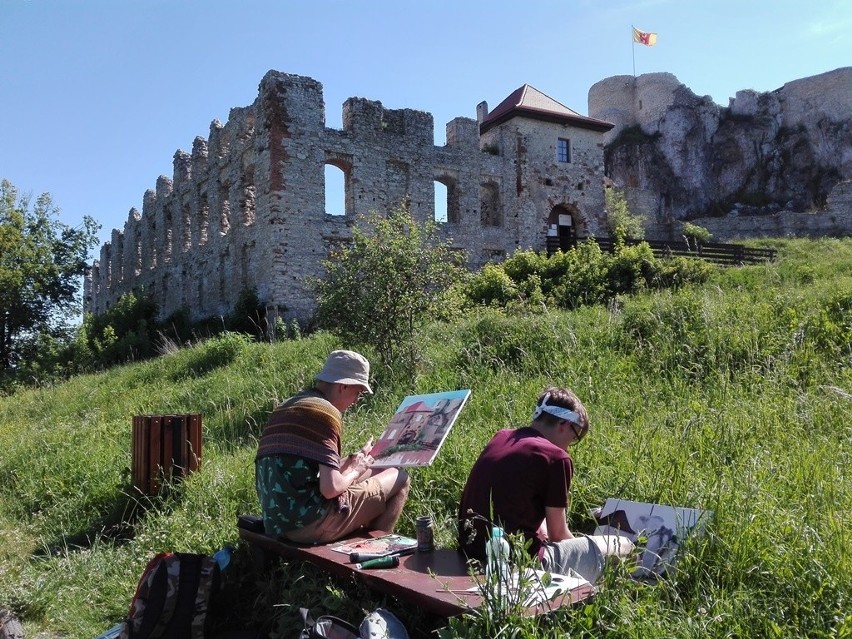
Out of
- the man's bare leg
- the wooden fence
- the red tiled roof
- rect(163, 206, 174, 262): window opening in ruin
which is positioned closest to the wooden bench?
the man's bare leg

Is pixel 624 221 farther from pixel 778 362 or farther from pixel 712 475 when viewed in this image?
pixel 712 475

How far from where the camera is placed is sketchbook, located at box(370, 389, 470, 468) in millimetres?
4191

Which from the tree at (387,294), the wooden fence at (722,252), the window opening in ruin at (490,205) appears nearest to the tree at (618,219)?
the wooden fence at (722,252)

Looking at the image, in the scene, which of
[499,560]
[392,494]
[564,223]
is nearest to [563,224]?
[564,223]

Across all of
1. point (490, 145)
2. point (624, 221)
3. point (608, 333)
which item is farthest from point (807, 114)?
point (608, 333)

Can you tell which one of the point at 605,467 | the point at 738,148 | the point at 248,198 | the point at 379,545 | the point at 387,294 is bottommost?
the point at 379,545

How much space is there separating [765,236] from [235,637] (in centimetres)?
3405

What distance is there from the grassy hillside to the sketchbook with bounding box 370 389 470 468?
642 millimetres

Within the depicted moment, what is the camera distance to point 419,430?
443 centimetres

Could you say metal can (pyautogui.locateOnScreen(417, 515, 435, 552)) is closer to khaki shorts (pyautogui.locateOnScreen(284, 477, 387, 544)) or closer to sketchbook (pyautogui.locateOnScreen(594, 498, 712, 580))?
khaki shorts (pyautogui.locateOnScreen(284, 477, 387, 544))

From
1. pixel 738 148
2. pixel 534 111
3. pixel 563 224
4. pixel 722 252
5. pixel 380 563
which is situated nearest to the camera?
pixel 380 563

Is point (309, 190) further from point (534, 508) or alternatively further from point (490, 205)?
point (534, 508)

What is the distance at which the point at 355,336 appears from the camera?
10234mm

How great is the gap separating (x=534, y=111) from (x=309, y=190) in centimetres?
955
